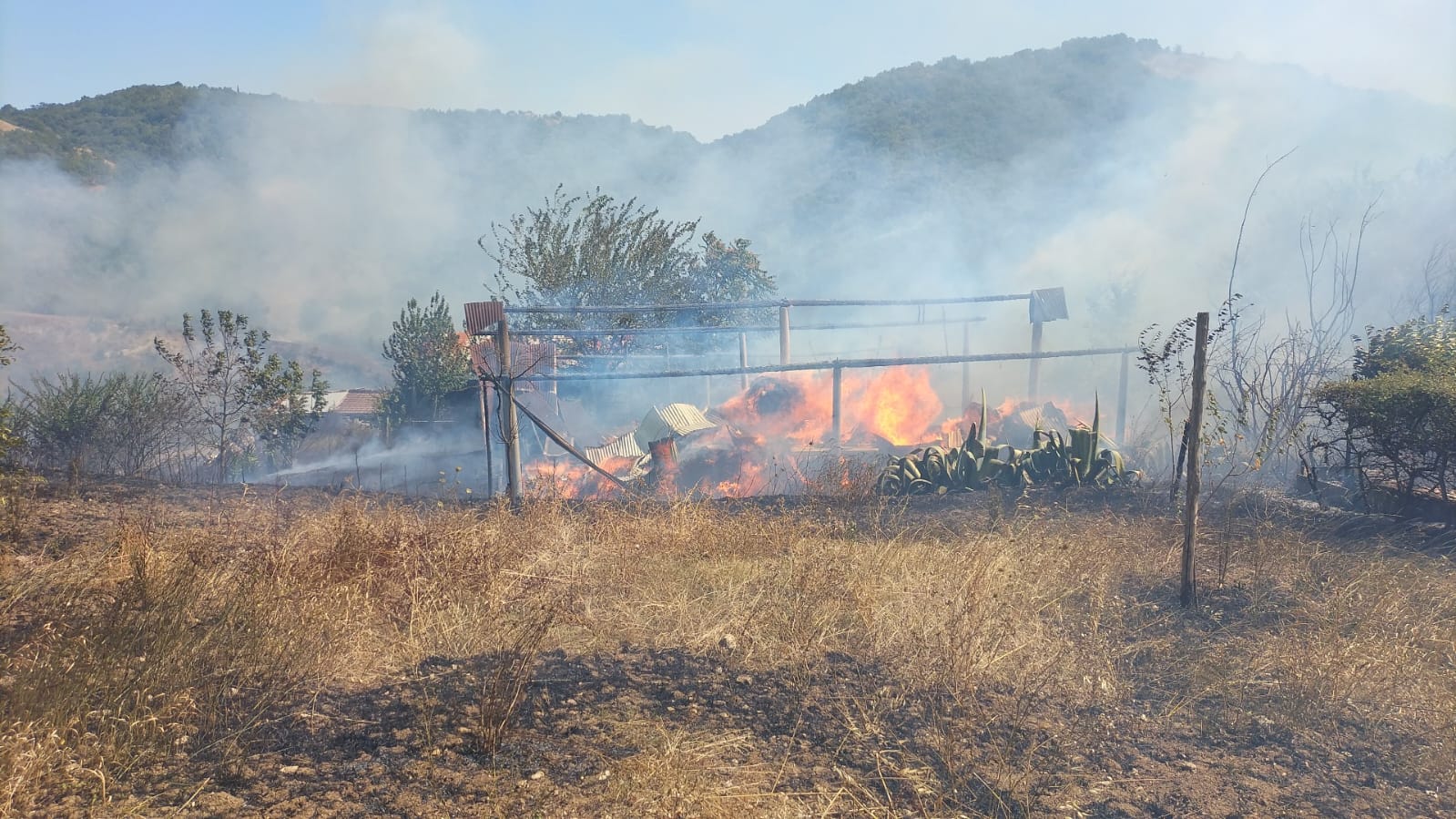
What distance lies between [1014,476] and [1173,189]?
32371 millimetres

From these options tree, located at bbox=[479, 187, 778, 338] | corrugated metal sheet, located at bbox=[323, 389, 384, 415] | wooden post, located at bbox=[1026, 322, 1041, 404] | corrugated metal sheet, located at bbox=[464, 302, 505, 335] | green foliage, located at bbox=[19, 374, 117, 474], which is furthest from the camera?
corrugated metal sheet, located at bbox=[323, 389, 384, 415]

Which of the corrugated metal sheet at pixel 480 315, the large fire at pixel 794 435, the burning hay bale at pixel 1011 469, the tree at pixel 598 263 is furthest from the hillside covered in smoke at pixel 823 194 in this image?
the corrugated metal sheet at pixel 480 315

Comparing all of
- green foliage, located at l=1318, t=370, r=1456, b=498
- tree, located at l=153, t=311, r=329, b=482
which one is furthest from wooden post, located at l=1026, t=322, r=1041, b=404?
tree, located at l=153, t=311, r=329, b=482

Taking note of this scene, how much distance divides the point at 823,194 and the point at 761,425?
43198mm

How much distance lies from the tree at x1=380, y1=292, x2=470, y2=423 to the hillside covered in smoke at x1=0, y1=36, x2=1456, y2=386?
1813cm

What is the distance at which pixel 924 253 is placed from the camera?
46.4 meters

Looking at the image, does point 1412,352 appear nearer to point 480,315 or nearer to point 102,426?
point 480,315

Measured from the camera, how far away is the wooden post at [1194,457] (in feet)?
16.0

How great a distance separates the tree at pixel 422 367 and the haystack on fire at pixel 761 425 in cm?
211

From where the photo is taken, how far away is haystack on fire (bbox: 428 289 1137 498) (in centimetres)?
850

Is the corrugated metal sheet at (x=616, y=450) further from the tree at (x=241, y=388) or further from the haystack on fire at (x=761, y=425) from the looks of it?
the tree at (x=241, y=388)

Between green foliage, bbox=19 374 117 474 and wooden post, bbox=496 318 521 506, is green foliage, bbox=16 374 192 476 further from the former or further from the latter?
wooden post, bbox=496 318 521 506

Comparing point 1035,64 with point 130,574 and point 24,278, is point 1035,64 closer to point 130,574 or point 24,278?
point 24,278

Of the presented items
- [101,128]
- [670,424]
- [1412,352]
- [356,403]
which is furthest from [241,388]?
[101,128]
